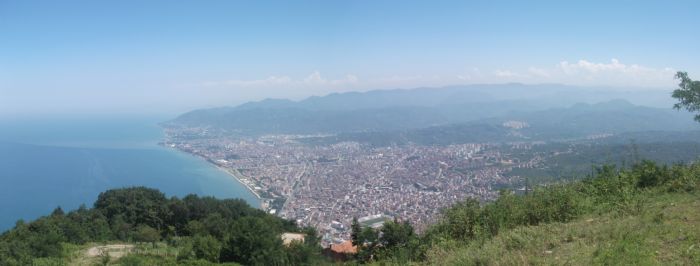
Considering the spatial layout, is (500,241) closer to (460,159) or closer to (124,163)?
(460,159)

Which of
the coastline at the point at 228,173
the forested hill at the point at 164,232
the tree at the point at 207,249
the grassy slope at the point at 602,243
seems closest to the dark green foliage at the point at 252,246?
the forested hill at the point at 164,232

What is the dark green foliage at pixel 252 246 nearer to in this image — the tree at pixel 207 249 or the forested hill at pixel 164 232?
the forested hill at pixel 164 232

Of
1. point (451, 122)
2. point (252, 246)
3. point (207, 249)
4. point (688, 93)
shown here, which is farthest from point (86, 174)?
point (451, 122)

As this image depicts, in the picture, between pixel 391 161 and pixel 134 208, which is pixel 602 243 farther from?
pixel 391 161

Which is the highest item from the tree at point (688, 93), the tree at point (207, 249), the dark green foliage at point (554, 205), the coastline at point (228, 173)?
the tree at point (688, 93)

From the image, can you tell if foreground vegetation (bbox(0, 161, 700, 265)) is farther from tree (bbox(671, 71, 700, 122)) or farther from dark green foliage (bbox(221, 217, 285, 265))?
tree (bbox(671, 71, 700, 122))

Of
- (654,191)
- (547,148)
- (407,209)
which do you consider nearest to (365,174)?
(407,209)
